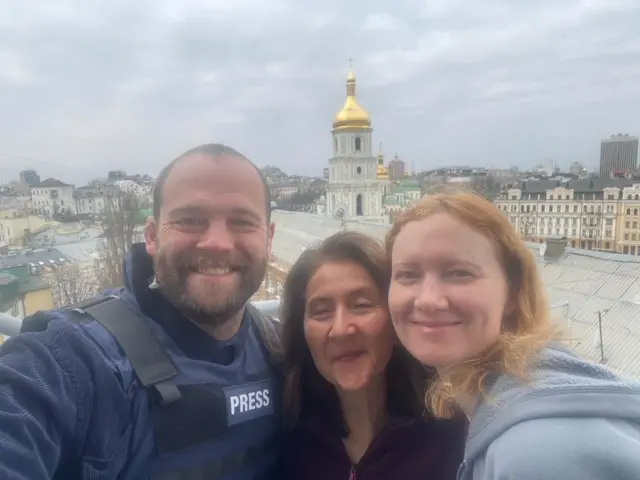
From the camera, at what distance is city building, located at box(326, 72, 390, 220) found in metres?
30.1

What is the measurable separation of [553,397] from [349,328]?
65 centimetres

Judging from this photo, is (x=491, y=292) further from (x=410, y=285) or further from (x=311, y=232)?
(x=311, y=232)

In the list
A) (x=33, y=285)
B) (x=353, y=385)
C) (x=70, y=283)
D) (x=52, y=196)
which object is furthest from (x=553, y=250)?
(x=52, y=196)

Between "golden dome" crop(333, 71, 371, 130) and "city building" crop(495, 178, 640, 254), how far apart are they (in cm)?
969

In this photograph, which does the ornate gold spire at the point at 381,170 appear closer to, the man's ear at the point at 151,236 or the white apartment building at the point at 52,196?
the white apartment building at the point at 52,196

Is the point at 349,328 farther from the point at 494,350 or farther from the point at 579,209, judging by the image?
the point at 579,209

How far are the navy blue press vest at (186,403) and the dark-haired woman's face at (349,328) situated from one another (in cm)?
21

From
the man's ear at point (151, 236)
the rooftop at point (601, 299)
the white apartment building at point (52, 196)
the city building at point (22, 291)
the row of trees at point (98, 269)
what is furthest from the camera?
the white apartment building at point (52, 196)

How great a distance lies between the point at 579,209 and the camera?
111ft

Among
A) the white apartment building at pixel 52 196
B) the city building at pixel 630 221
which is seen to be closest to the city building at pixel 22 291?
the white apartment building at pixel 52 196

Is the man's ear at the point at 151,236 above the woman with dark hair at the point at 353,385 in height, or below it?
above

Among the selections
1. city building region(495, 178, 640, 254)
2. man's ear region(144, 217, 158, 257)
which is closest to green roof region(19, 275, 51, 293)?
man's ear region(144, 217, 158, 257)

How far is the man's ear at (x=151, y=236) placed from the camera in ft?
4.82

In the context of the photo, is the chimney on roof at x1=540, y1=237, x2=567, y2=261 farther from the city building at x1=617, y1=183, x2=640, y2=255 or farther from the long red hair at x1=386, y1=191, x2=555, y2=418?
the city building at x1=617, y1=183, x2=640, y2=255
